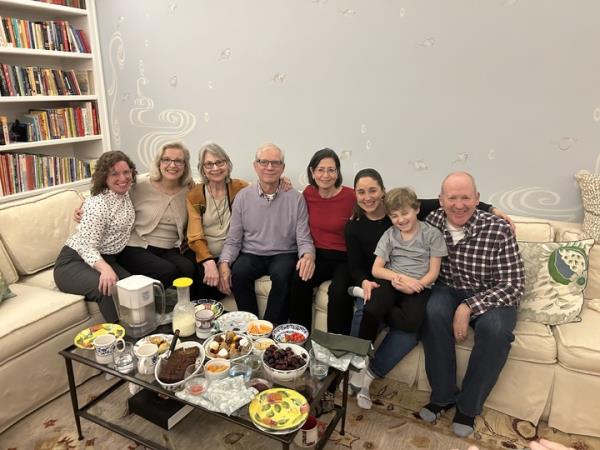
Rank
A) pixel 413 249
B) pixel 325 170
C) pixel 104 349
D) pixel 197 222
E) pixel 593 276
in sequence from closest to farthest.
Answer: pixel 104 349, pixel 413 249, pixel 593 276, pixel 325 170, pixel 197 222

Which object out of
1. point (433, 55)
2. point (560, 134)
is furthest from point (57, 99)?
point (560, 134)

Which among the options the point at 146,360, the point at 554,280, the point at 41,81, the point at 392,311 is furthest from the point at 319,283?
the point at 41,81

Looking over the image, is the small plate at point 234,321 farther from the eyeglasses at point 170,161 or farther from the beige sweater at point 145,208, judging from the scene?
the eyeglasses at point 170,161

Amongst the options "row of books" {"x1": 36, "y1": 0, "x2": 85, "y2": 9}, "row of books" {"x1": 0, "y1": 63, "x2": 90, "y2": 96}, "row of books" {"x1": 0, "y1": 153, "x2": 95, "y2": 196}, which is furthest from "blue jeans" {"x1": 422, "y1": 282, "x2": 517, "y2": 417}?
"row of books" {"x1": 36, "y1": 0, "x2": 85, "y2": 9}

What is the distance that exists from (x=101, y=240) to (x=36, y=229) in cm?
44

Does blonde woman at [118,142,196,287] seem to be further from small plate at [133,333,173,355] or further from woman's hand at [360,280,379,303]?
woman's hand at [360,280,379,303]

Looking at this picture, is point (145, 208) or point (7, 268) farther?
point (145, 208)

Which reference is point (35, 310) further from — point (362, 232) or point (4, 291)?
point (362, 232)

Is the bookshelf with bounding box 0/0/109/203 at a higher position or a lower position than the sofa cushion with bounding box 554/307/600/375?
higher

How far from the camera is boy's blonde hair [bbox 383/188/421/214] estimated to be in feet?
6.79

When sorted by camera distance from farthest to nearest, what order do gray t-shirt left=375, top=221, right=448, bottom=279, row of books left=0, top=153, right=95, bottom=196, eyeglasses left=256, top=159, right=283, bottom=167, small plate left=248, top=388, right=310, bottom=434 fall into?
row of books left=0, top=153, right=95, bottom=196, eyeglasses left=256, top=159, right=283, bottom=167, gray t-shirt left=375, top=221, right=448, bottom=279, small plate left=248, top=388, right=310, bottom=434

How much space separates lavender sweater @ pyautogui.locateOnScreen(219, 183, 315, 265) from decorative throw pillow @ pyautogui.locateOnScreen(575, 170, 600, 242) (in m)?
1.45

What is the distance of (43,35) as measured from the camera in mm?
3111

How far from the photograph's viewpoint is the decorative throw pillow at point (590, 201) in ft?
7.29
